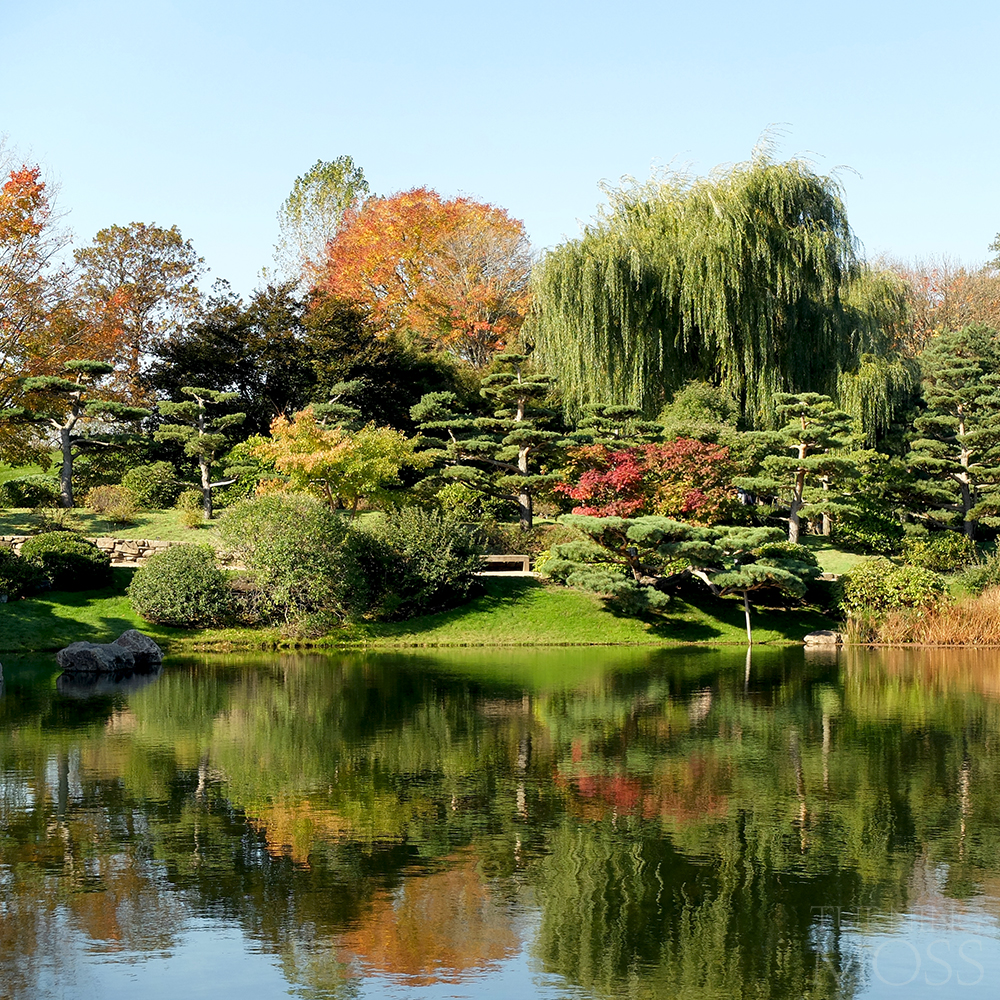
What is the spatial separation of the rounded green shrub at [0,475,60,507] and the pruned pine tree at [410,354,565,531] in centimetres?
1069

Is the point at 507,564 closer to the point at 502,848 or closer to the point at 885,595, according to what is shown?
the point at 885,595

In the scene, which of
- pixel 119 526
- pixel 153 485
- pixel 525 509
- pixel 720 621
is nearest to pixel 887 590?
pixel 720 621

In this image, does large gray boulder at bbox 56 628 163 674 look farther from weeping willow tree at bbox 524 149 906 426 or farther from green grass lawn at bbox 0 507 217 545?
weeping willow tree at bbox 524 149 906 426

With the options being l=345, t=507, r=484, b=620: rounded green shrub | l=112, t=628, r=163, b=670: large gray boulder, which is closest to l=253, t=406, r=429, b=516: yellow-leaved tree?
l=345, t=507, r=484, b=620: rounded green shrub

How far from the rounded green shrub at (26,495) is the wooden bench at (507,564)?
12.9m

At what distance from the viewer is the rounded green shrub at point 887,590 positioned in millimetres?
25109

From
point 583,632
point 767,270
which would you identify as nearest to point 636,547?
point 583,632

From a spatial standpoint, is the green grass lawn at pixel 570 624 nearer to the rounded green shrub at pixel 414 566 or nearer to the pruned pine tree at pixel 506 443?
the rounded green shrub at pixel 414 566

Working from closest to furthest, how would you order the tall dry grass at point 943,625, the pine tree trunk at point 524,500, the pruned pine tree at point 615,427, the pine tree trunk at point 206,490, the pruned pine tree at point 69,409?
the tall dry grass at point 943,625, the pruned pine tree at point 615,427, the pine tree trunk at point 524,500, the pruned pine tree at point 69,409, the pine tree trunk at point 206,490

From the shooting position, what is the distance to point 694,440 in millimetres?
26531

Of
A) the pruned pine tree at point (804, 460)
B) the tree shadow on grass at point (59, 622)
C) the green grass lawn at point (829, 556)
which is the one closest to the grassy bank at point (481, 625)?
the tree shadow on grass at point (59, 622)

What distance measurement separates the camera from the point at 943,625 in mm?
24312

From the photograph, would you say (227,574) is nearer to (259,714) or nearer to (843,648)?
(259,714)

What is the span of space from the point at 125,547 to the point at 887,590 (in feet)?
58.6
